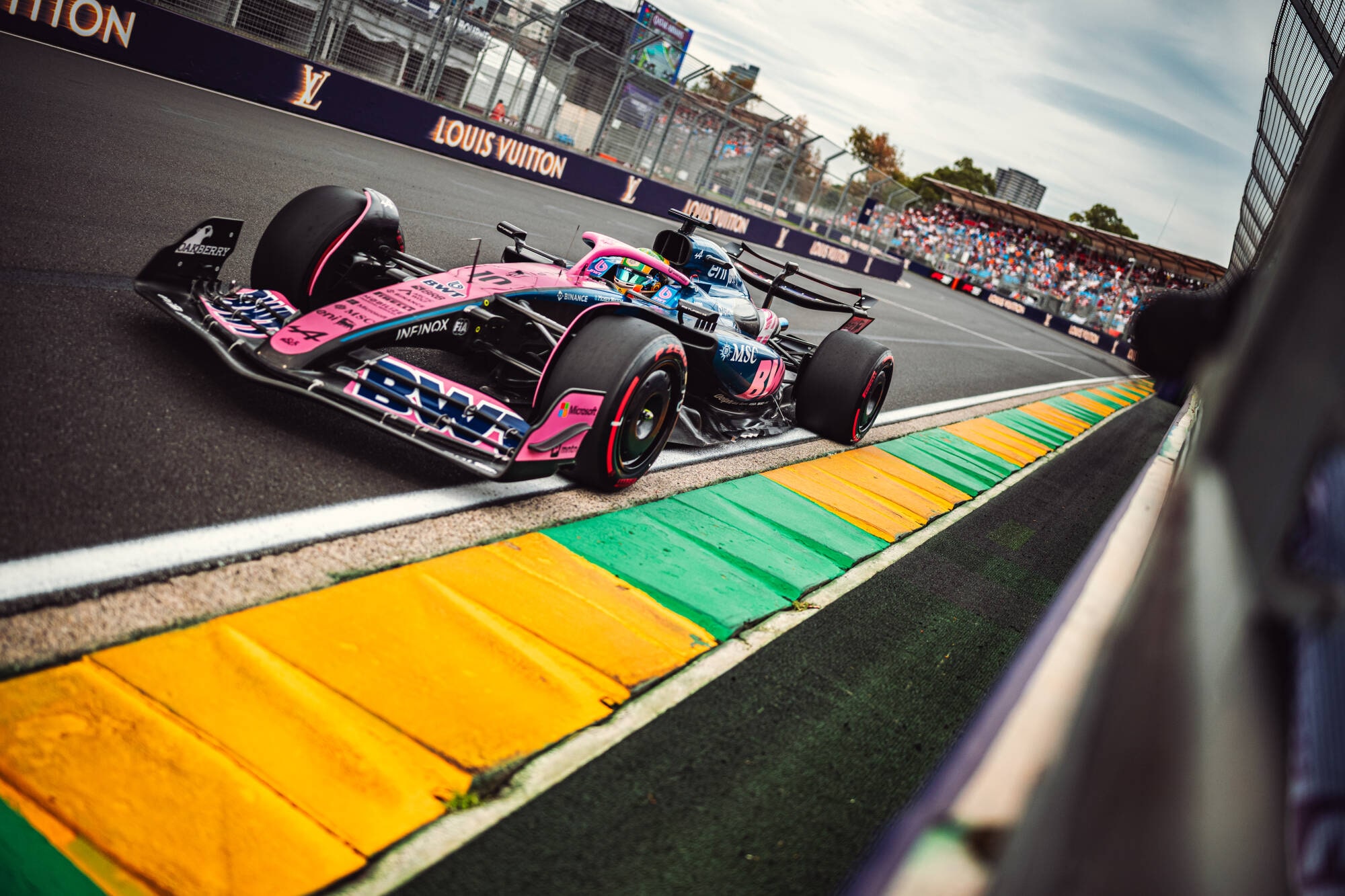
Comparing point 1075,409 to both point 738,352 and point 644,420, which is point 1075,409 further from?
point 644,420

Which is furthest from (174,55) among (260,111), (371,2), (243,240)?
(243,240)

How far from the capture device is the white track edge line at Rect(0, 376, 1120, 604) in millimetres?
2451

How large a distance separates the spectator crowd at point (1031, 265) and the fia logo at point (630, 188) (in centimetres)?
2258

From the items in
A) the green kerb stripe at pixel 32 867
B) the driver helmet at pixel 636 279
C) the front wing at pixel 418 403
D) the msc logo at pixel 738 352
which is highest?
the driver helmet at pixel 636 279

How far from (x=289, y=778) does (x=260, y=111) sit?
1286 centimetres

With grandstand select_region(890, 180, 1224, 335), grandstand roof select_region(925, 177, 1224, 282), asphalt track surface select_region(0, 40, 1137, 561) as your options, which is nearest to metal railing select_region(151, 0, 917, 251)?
asphalt track surface select_region(0, 40, 1137, 561)

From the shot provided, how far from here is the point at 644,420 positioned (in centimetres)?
447

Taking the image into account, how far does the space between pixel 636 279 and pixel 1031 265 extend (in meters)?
53.2

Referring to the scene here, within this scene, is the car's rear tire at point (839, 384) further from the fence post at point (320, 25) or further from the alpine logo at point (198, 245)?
the fence post at point (320, 25)

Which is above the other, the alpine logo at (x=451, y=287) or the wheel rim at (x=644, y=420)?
the alpine logo at (x=451, y=287)

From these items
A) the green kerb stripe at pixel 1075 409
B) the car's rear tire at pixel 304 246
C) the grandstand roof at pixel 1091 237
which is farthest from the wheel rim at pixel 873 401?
the grandstand roof at pixel 1091 237

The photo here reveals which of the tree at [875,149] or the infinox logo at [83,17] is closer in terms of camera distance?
the infinox logo at [83,17]

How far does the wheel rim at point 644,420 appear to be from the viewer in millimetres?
4184

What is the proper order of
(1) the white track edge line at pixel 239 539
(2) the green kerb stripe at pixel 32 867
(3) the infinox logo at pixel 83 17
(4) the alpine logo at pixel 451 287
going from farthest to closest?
(3) the infinox logo at pixel 83 17
(4) the alpine logo at pixel 451 287
(1) the white track edge line at pixel 239 539
(2) the green kerb stripe at pixel 32 867
